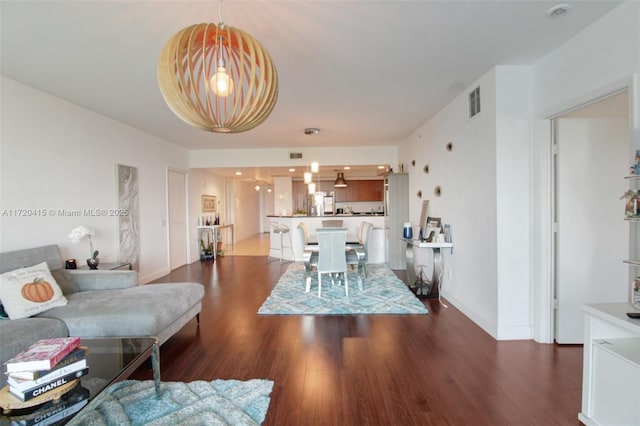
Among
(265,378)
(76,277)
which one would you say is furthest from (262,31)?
(76,277)

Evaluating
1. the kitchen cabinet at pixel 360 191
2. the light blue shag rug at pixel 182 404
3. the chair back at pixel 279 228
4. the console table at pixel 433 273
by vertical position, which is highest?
the kitchen cabinet at pixel 360 191

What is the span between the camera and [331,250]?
415 centimetres

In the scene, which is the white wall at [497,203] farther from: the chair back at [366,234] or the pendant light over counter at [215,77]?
the pendant light over counter at [215,77]

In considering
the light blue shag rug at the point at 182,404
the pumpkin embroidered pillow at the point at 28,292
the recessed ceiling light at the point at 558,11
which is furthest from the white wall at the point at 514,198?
the pumpkin embroidered pillow at the point at 28,292

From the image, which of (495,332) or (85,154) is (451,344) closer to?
(495,332)

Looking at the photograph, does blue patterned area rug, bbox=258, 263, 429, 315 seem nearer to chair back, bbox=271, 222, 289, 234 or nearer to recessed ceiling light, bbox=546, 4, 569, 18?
chair back, bbox=271, 222, 289, 234


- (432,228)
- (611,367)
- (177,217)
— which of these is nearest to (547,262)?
(611,367)

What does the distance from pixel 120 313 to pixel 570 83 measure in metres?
4.10

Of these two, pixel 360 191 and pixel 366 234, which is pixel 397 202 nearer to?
pixel 366 234

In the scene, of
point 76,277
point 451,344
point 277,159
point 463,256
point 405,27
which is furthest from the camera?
point 277,159

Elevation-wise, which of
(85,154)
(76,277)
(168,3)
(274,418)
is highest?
(168,3)

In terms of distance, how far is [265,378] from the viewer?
7.44 feet

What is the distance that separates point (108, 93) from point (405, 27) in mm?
3242

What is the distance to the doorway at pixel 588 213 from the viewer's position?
2621mm
